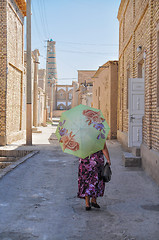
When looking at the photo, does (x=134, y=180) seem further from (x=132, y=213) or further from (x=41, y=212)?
(x=41, y=212)

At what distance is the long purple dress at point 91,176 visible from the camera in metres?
4.55

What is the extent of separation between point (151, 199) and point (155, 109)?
2.61 meters

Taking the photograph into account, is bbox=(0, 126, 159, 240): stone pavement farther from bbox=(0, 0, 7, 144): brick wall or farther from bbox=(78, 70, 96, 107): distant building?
bbox=(78, 70, 96, 107): distant building

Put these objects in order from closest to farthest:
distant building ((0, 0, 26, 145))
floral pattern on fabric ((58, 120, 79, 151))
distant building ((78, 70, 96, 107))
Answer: floral pattern on fabric ((58, 120, 79, 151))
distant building ((0, 0, 26, 145))
distant building ((78, 70, 96, 107))

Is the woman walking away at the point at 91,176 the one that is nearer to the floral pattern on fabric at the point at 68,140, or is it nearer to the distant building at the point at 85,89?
the floral pattern on fabric at the point at 68,140

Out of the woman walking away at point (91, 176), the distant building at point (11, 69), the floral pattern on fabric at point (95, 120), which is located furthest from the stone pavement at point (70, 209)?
the distant building at point (11, 69)

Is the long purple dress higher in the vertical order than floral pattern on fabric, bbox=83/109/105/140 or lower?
lower

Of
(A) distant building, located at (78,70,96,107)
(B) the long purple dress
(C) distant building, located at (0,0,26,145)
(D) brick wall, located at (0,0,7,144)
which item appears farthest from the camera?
(A) distant building, located at (78,70,96,107)

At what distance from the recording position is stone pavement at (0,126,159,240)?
3.68m

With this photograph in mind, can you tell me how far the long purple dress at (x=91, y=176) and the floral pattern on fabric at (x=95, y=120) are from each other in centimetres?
36

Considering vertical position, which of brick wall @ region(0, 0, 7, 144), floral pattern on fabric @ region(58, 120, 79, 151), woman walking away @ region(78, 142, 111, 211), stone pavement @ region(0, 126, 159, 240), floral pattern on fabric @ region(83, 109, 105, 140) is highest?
brick wall @ region(0, 0, 7, 144)

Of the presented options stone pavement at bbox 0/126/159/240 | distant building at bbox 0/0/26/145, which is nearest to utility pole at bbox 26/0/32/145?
distant building at bbox 0/0/26/145

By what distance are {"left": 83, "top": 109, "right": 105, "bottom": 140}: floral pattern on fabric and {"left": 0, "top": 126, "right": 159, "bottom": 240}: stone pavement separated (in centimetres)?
118

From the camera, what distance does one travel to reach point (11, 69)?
14.8 m
